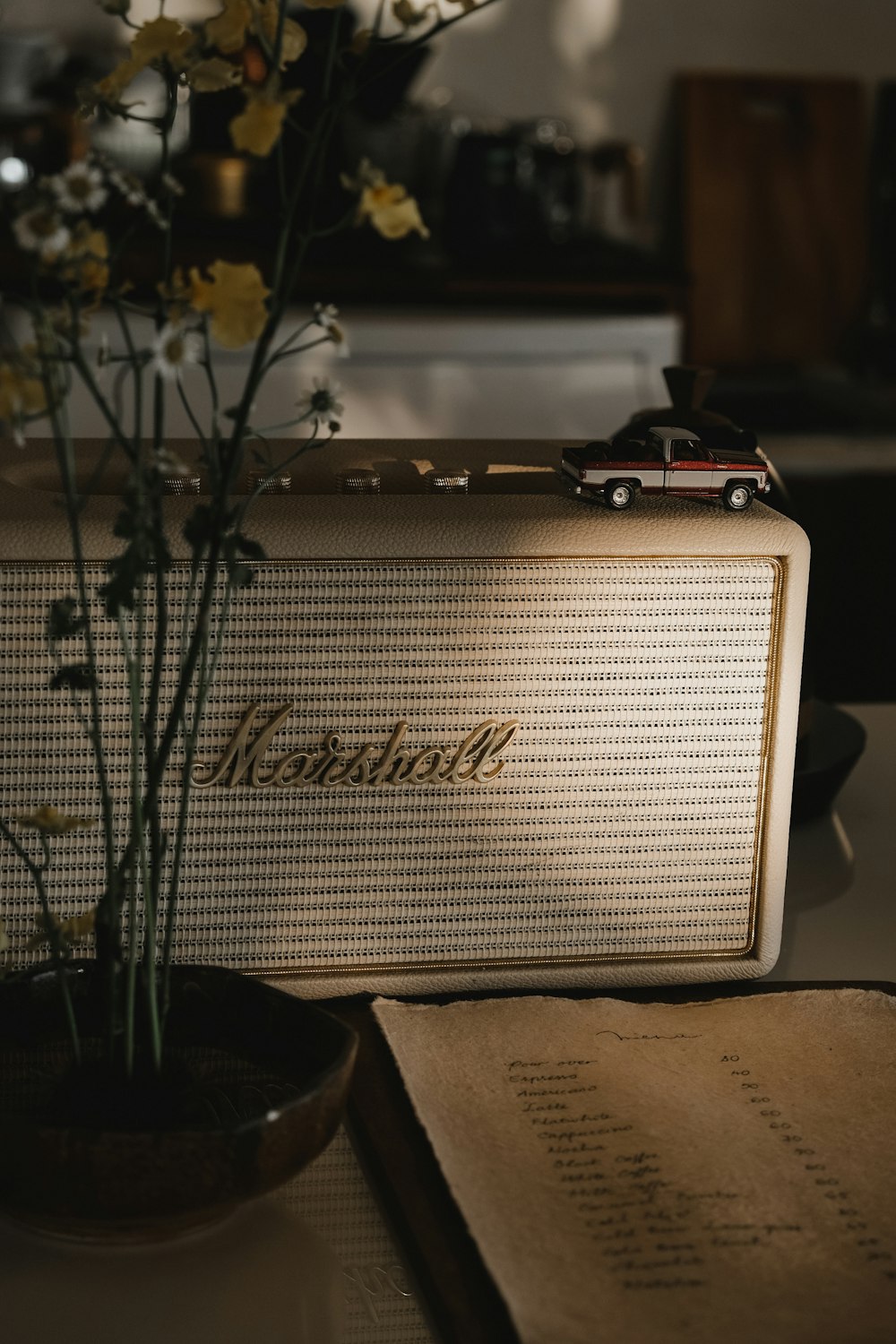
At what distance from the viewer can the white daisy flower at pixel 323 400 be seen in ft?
1.84

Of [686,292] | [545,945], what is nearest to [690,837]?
[545,945]

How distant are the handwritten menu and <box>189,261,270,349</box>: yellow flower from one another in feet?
1.12

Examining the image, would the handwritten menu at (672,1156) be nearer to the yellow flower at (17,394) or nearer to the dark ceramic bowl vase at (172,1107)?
the dark ceramic bowl vase at (172,1107)

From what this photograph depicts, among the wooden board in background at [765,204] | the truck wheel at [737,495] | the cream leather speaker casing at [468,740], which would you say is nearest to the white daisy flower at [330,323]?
the cream leather speaker casing at [468,740]

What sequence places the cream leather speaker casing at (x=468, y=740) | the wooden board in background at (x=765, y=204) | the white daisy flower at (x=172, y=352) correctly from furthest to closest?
the wooden board in background at (x=765, y=204) < the cream leather speaker casing at (x=468, y=740) < the white daisy flower at (x=172, y=352)

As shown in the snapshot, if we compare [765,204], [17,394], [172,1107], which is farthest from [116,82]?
[765,204]

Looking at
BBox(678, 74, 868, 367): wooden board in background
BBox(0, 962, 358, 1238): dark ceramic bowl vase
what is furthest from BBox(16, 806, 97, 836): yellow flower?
BBox(678, 74, 868, 367): wooden board in background

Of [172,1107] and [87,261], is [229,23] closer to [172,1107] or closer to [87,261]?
[87,261]

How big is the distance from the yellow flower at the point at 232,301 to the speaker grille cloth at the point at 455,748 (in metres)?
0.21

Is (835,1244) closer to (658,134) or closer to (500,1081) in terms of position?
(500,1081)

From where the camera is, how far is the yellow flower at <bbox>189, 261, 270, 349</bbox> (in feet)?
1.73

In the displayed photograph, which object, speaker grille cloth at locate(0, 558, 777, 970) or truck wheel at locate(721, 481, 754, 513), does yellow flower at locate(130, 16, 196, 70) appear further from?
truck wheel at locate(721, 481, 754, 513)

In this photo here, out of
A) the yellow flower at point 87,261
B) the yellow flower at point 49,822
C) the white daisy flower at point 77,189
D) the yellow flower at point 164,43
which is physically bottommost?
the yellow flower at point 49,822

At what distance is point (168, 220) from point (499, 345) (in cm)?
220
